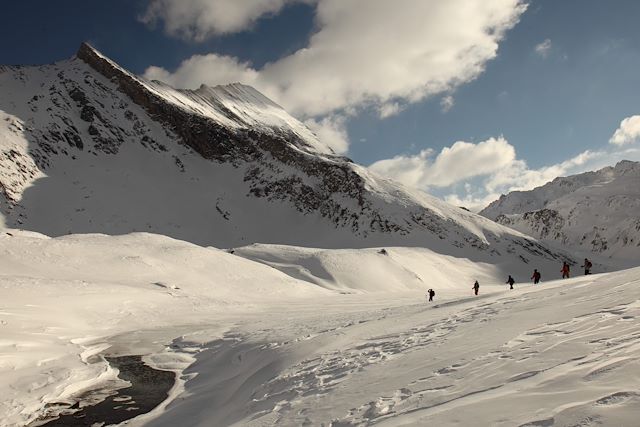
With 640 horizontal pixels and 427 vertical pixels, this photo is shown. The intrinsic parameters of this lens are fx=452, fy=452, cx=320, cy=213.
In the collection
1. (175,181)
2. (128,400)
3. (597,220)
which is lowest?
(128,400)

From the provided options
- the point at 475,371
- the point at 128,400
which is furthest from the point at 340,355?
the point at 128,400

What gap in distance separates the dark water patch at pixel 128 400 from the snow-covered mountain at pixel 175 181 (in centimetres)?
6222

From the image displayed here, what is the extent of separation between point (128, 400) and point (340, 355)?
17.4 ft

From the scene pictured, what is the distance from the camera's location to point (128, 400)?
10.9m

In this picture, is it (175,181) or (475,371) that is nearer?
(475,371)

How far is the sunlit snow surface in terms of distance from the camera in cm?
491

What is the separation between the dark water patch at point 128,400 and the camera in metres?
9.51

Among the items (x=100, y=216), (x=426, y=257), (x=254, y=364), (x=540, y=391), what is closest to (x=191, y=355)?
(x=254, y=364)

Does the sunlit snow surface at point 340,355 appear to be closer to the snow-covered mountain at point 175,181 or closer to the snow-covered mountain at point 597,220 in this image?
the snow-covered mountain at point 175,181

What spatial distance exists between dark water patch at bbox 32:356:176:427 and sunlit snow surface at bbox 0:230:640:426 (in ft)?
1.58

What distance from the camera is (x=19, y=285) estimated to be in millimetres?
23094

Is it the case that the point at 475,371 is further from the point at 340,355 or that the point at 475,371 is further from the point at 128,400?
the point at 128,400

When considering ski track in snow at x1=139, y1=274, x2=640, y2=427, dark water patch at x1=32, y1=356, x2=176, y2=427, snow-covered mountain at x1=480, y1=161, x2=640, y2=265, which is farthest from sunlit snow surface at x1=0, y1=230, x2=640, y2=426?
snow-covered mountain at x1=480, y1=161, x2=640, y2=265

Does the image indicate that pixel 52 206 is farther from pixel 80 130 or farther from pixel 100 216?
pixel 80 130
